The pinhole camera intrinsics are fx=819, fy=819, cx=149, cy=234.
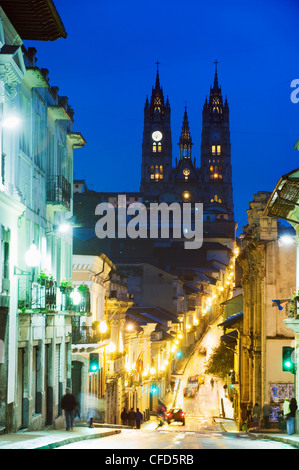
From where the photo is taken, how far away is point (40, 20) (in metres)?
22.2

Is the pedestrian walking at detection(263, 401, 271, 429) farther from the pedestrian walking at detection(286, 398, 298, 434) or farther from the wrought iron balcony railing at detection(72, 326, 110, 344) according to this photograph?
the pedestrian walking at detection(286, 398, 298, 434)

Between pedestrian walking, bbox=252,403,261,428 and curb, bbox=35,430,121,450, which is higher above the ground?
curb, bbox=35,430,121,450

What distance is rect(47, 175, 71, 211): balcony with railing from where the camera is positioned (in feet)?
90.8

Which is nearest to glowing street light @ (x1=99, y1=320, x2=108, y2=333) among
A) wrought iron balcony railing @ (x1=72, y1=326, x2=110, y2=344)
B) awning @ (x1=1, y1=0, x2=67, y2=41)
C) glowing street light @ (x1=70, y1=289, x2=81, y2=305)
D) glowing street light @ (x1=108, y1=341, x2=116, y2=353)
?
wrought iron balcony railing @ (x1=72, y1=326, x2=110, y2=344)

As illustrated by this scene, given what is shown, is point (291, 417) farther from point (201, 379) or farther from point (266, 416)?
point (201, 379)

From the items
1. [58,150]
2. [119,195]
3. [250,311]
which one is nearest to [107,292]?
[250,311]

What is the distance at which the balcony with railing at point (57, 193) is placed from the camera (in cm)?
2769

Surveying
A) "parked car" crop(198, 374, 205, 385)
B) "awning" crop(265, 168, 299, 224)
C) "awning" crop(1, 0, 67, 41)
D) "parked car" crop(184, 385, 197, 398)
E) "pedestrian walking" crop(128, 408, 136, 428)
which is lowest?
"parked car" crop(184, 385, 197, 398)

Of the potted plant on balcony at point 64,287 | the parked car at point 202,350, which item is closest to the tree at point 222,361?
the parked car at point 202,350

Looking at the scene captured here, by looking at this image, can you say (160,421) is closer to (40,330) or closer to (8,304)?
(40,330)

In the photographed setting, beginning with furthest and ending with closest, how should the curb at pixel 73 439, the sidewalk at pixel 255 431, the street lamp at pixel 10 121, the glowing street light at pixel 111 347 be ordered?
the glowing street light at pixel 111 347 < the sidewalk at pixel 255 431 < the street lamp at pixel 10 121 < the curb at pixel 73 439

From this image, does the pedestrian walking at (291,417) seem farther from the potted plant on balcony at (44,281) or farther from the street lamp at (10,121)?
the street lamp at (10,121)

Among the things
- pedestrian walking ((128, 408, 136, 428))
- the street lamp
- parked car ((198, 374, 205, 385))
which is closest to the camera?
the street lamp

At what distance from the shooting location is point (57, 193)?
2797 centimetres
